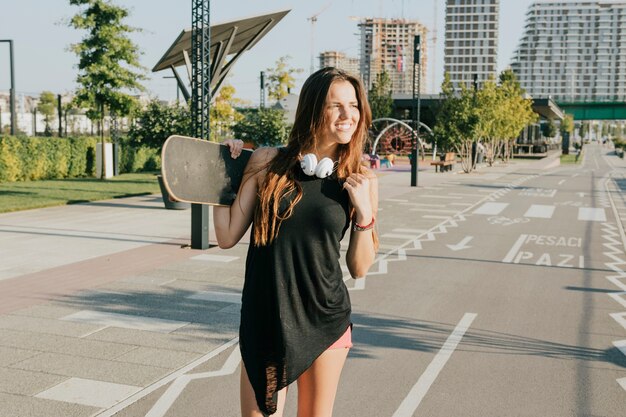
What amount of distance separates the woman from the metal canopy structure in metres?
11.3

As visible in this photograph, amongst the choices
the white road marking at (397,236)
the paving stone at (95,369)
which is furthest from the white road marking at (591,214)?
the paving stone at (95,369)

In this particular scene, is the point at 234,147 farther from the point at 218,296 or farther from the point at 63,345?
the point at 218,296

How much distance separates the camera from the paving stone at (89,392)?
471 cm

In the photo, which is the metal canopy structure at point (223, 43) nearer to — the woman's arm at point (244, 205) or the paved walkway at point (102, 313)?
the paved walkway at point (102, 313)

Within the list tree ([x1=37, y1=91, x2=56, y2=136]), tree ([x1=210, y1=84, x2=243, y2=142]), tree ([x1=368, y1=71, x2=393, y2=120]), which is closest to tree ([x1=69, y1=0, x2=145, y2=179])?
tree ([x1=210, y1=84, x2=243, y2=142])

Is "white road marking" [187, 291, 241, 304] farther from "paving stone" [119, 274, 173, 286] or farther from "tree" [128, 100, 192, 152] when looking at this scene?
"tree" [128, 100, 192, 152]

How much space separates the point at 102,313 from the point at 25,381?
6.76 ft

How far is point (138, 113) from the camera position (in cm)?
2077

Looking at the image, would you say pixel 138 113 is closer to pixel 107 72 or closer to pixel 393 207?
pixel 107 72

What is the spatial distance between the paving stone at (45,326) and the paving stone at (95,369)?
76 cm

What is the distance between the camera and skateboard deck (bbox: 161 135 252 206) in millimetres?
2412

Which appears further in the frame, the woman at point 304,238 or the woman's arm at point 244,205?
the woman's arm at point 244,205

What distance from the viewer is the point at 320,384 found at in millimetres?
2562

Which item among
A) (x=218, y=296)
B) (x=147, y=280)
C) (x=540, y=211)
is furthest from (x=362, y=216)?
(x=540, y=211)
